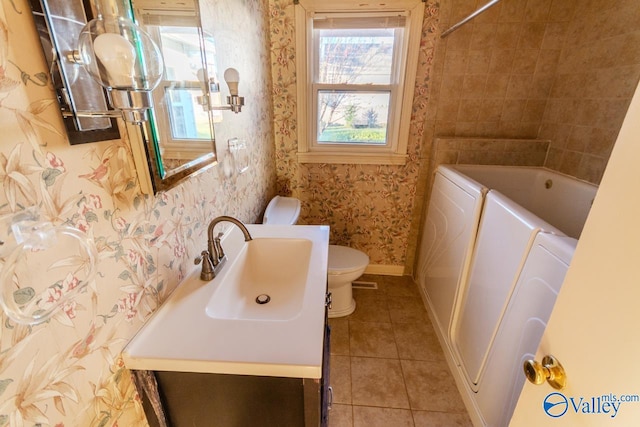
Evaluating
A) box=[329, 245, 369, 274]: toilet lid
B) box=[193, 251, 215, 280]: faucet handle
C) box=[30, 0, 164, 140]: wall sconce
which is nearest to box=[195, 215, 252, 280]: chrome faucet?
box=[193, 251, 215, 280]: faucet handle

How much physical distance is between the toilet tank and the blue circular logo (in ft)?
4.40

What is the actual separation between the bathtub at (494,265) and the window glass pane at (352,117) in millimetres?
561

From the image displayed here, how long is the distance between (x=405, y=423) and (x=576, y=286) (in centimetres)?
121

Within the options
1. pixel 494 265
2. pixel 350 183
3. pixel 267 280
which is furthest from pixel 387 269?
pixel 267 280

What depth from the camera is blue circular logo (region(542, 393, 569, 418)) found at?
54 cm

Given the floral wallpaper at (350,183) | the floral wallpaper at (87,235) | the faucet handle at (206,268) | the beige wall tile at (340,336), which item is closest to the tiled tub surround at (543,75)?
the floral wallpaper at (350,183)

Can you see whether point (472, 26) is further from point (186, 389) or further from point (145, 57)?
point (186, 389)

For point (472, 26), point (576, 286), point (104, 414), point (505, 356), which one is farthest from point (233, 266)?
point (472, 26)

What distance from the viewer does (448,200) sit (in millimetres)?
1786

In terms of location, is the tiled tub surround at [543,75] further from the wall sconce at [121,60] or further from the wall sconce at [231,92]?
the wall sconce at [121,60]

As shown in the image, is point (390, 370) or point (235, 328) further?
point (390, 370)

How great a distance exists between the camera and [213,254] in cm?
97

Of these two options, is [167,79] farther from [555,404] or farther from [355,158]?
[355,158]

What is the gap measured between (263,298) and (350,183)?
53.5 inches
